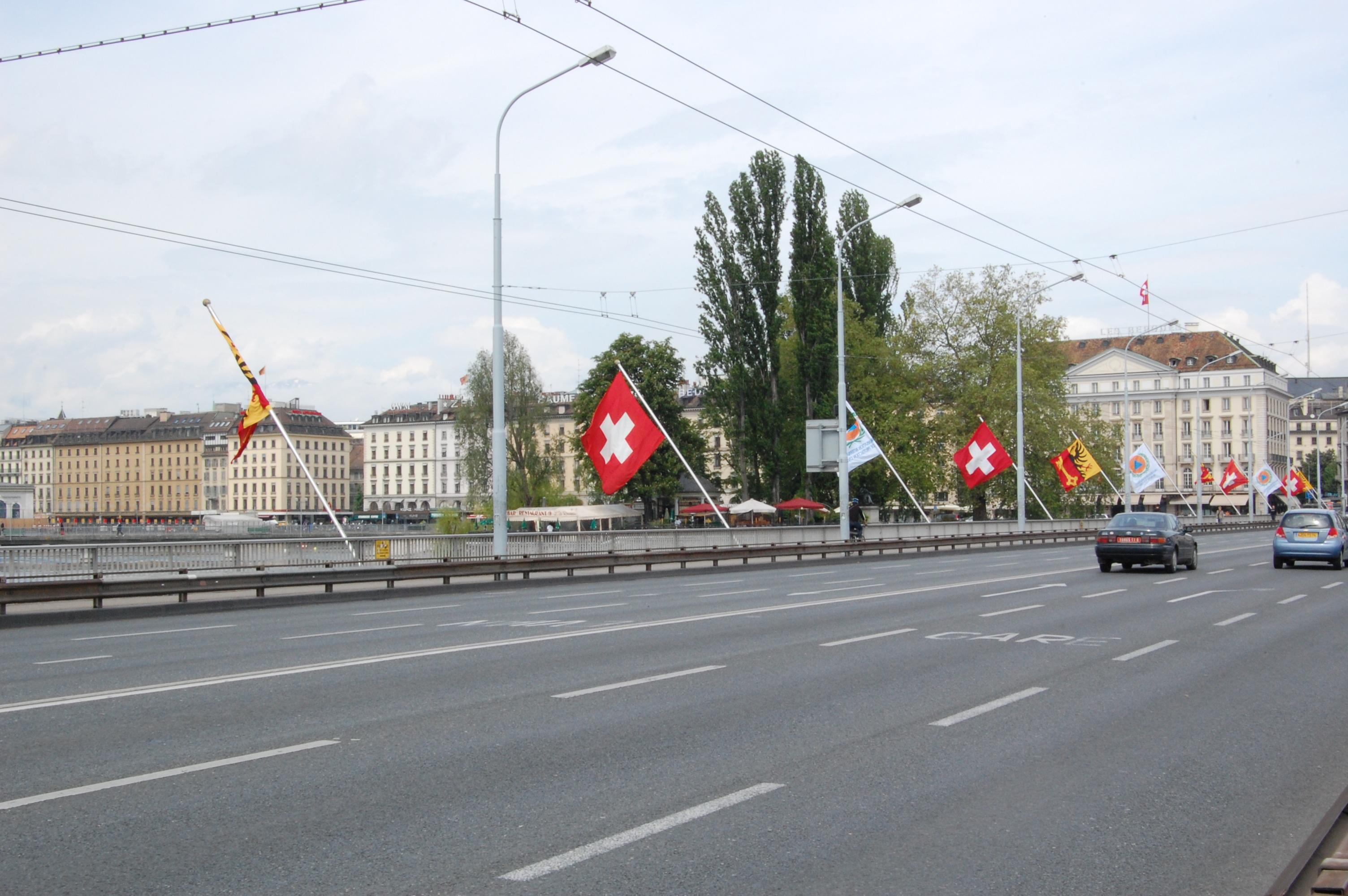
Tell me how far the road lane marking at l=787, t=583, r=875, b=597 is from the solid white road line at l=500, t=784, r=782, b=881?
1574cm

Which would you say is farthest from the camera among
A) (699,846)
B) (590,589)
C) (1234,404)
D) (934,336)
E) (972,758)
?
(1234,404)

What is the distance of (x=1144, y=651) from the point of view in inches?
522

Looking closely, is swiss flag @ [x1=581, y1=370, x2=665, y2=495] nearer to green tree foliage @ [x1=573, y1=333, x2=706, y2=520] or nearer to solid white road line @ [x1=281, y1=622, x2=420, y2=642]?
solid white road line @ [x1=281, y1=622, x2=420, y2=642]

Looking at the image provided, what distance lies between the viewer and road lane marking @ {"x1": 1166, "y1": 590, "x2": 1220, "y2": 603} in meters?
20.1

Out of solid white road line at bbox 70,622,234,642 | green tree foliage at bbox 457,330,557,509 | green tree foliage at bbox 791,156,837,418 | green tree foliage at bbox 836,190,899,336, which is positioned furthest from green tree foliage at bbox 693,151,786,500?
solid white road line at bbox 70,622,234,642

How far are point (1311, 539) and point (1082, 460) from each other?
3167 cm

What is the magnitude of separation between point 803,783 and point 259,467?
165711 mm

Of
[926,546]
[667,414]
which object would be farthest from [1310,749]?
[667,414]

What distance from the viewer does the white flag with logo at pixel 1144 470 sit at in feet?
204

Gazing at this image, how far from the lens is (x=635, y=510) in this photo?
8150cm

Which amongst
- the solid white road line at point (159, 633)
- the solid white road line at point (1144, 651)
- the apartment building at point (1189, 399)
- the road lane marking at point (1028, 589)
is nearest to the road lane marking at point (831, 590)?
the road lane marking at point (1028, 589)

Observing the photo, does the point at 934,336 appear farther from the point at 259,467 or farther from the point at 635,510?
the point at 259,467

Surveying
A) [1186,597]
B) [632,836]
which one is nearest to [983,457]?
[1186,597]

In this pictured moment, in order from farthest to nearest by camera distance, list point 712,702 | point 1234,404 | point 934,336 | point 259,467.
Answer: point 259,467 < point 1234,404 < point 934,336 < point 712,702
